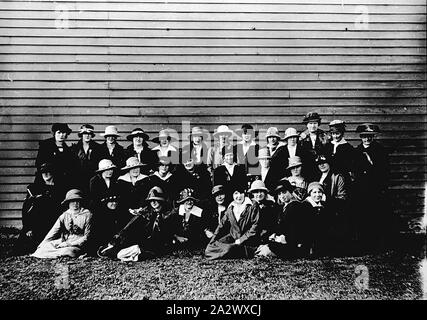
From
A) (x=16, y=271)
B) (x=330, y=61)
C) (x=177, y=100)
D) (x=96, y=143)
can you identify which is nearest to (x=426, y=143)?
(x=330, y=61)

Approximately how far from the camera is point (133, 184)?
5.06 meters

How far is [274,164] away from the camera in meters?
5.19

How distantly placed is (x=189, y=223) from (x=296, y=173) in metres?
1.51

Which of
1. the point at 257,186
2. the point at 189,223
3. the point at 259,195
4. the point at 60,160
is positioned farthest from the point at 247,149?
the point at 60,160

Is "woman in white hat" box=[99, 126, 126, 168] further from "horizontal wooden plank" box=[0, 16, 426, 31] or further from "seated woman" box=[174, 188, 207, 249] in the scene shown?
"horizontal wooden plank" box=[0, 16, 426, 31]

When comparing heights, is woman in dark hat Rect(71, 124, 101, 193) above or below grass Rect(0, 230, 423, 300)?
above

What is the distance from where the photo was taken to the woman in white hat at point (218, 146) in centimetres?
527

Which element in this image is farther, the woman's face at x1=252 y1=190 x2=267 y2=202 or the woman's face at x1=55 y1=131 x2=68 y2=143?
the woman's face at x1=55 y1=131 x2=68 y2=143

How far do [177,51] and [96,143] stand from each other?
67.0 inches

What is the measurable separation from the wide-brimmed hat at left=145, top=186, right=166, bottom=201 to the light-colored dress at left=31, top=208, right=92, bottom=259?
2.48ft

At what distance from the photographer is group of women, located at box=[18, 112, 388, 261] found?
188 inches

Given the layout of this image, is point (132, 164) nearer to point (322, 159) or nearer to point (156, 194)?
point (156, 194)

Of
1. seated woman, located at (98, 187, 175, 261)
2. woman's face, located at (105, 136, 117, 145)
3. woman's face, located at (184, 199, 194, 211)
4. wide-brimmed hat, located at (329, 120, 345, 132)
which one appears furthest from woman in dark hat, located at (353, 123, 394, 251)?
woman's face, located at (105, 136, 117, 145)

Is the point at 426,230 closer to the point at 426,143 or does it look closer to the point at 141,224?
the point at 426,143
